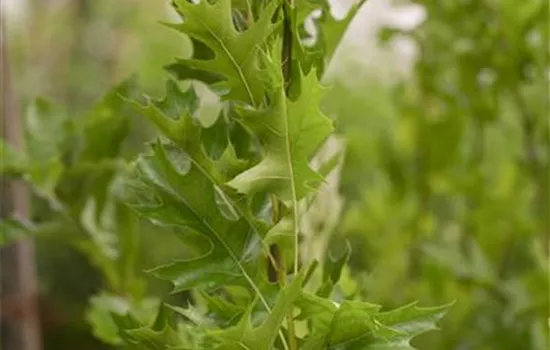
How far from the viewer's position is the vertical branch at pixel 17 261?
0.84 meters

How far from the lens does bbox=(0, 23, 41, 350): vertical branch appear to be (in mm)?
840

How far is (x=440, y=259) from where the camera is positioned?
860 millimetres

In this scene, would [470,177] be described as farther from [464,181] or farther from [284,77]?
[284,77]

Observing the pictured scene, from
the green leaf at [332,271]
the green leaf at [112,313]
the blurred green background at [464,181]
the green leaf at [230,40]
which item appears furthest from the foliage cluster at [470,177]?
the green leaf at [230,40]

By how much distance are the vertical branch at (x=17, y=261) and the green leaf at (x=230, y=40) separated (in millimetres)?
452

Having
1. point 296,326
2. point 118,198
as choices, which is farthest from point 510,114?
point 296,326

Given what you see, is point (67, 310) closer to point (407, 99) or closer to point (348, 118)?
point (348, 118)

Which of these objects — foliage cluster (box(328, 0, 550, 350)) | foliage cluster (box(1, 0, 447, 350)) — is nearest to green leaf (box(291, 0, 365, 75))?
foliage cluster (box(1, 0, 447, 350))

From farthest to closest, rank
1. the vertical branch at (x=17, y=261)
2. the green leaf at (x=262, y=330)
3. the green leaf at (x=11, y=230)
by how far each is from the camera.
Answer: the vertical branch at (x=17, y=261) → the green leaf at (x=11, y=230) → the green leaf at (x=262, y=330)

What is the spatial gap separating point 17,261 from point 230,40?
534 mm

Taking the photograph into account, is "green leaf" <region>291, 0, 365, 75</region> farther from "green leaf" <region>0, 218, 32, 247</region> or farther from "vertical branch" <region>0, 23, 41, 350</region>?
"vertical branch" <region>0, 23, 41, 350</region>

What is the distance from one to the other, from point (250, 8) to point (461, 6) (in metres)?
0.52

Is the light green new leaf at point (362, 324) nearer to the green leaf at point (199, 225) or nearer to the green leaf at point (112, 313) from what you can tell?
the green leaf at point (199, 225)

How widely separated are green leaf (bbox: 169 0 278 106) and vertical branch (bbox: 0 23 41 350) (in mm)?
452
